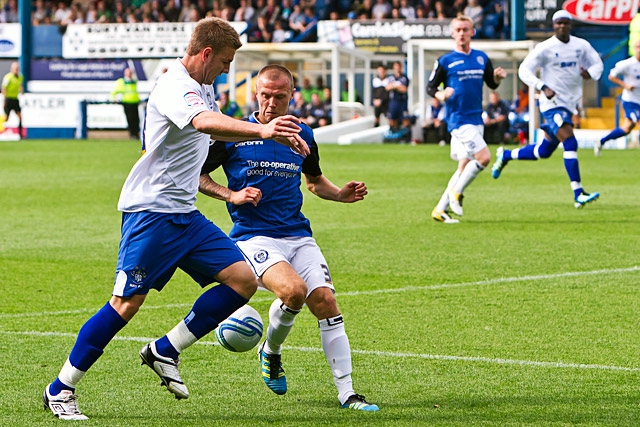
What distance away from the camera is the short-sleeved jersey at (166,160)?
17.4 feet

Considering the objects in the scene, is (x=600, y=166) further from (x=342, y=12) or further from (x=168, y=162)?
(x=342, y=12)

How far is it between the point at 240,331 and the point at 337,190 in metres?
0.98

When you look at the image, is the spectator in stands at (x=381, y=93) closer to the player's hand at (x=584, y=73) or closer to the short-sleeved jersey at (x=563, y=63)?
the short-sleeved jersey at (x=563, y=63)

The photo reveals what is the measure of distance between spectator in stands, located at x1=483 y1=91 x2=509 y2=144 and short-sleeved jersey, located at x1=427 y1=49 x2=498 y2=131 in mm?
17866

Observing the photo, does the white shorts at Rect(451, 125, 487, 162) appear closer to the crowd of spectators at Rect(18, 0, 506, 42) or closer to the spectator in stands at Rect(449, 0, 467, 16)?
the crowd of spectators at Rect(18, 0, 506, 42)

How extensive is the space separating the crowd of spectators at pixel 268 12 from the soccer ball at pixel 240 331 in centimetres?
3445

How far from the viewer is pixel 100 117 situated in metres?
39.9

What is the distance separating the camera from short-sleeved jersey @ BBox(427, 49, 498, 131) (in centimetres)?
1398

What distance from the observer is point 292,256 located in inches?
232

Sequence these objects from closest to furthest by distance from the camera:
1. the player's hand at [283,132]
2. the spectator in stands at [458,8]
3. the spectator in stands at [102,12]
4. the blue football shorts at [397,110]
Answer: the player's hand at [283,132], the blue football shorts at [397,110], the spectator in stands at [458,8], the spectator in stands at [102,12]

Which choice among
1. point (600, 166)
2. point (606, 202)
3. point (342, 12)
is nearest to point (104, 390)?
point (606, 202)

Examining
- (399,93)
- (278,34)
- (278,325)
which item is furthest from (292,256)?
(278,34)

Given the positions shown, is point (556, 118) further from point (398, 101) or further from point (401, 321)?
point (398, 101)

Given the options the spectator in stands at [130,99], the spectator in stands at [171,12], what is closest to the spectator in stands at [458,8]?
the spectator in stands at [171,12]
